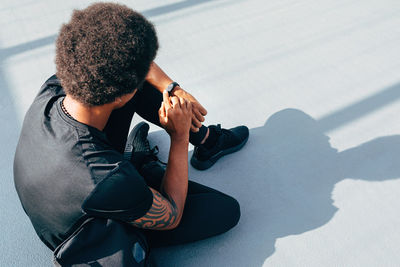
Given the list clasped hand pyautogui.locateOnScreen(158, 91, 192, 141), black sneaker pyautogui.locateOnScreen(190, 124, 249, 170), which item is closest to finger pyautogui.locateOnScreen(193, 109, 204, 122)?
clasped hand pyautogui.locateOnScreen(158, 91, 192, 141)

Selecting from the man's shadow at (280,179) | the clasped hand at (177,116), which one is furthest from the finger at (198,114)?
the man's shadow at (280,179)

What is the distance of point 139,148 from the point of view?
1462 mm

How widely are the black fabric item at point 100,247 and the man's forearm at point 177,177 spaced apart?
0.17 meters

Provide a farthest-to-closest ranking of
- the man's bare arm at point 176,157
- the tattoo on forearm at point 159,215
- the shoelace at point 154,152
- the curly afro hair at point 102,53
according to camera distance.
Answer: the shoelace at point 154,152 → the man's bare arm at point 176,157 → the tattoo on forearm at point 159,215 → the curly afro hair at point 102,53

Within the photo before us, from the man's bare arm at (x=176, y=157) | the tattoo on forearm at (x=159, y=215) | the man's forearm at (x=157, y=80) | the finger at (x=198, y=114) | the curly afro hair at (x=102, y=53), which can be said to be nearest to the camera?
the curly afro hair at (x=102, y=53)

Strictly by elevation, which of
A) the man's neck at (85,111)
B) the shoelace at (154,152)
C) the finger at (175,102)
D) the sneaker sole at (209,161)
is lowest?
the sneaker sole at (209,161)

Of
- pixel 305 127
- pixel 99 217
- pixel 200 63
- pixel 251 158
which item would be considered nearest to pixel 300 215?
pixel 251 158

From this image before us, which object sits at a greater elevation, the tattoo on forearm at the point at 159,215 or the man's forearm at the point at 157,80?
the man's forearm at the point at 157,80

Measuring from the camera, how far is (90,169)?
808 mm

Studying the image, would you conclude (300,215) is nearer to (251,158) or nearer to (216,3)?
(251,158)

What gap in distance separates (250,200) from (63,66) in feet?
3.02

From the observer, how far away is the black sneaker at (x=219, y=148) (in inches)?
58.1

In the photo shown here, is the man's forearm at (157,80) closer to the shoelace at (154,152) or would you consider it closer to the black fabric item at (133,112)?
the black fabric item at (133,112)

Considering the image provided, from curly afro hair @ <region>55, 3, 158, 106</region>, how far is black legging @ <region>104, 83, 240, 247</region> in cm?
30
